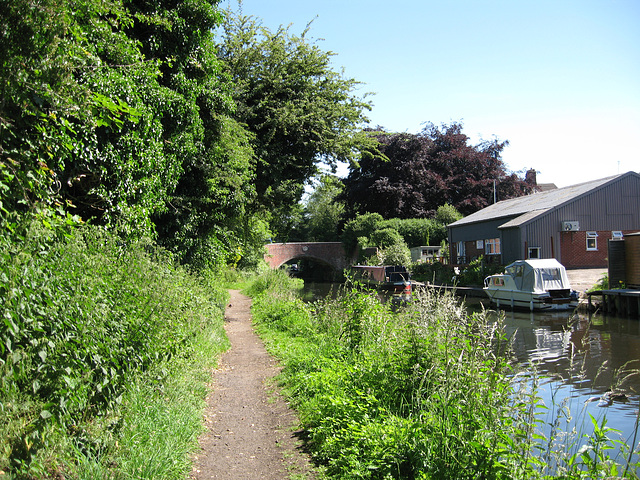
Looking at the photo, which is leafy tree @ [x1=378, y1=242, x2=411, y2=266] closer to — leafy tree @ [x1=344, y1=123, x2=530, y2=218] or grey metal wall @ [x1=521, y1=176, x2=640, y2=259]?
leafy tree @ [x1=344, y1=123, x2=530, y2=218]

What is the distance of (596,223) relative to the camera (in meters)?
31.0

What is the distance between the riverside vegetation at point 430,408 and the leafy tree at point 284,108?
870 cm

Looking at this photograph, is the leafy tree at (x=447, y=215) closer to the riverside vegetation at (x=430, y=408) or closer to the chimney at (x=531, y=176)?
the chimney at (x=531, y=176)

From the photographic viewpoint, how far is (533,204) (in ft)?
111

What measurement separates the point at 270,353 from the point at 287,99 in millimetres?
9079

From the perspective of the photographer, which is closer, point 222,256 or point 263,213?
point 222,256

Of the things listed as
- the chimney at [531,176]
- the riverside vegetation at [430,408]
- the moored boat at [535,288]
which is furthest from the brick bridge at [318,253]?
the riverside vegetation at [430,408]

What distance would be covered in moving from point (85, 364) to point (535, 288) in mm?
23307

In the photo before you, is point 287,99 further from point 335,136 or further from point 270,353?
point 270,353

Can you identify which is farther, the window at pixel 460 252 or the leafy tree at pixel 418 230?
the leafy tree at pixel 418 230

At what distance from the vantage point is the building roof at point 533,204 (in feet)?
102

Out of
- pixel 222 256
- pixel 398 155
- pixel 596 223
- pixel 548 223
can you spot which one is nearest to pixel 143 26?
pixel 222 256

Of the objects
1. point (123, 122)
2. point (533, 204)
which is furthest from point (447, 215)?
point (123, 122)

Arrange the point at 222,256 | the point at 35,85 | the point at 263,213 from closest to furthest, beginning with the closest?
the point at 35,85, the point at 222,256, the point at 263,213
